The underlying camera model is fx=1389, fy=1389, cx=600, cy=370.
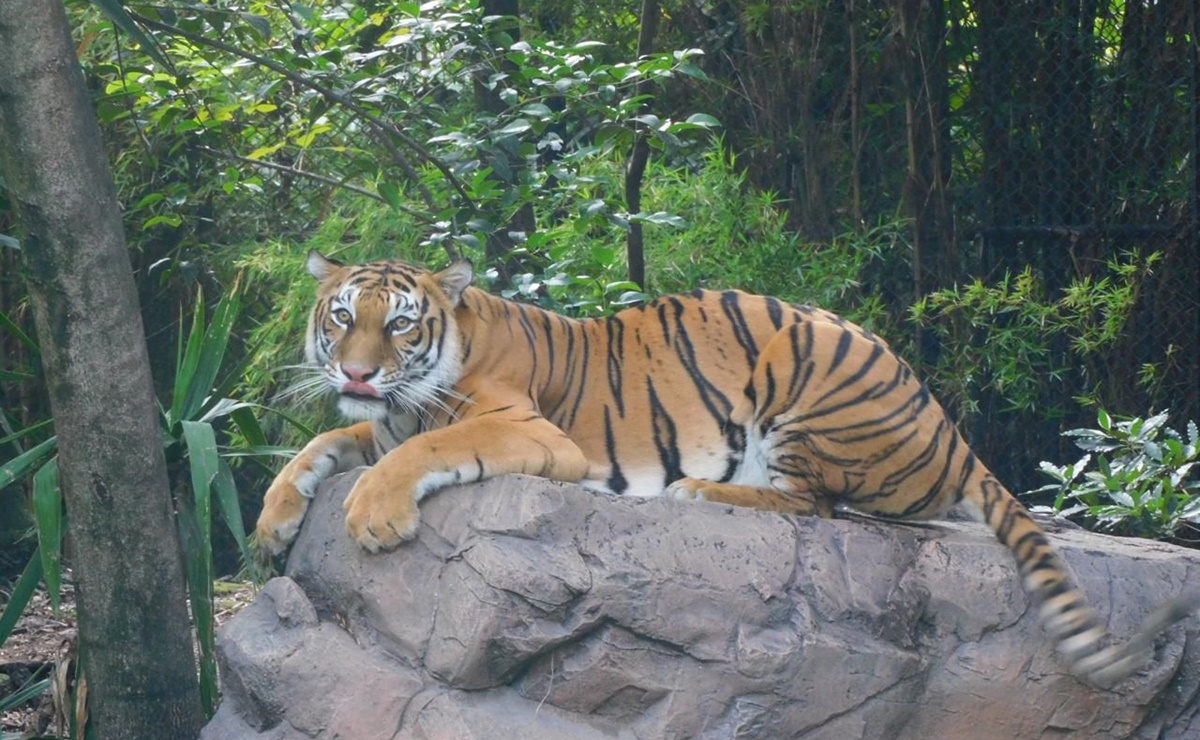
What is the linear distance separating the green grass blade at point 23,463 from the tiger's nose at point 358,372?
Answer: 3.13ft

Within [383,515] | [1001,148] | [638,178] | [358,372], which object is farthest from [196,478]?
[1001,148]

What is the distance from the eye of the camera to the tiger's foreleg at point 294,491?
3.93 metres

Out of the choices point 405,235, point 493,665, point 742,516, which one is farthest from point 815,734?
point 405,235

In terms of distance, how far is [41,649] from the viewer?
Answer: 240 inches

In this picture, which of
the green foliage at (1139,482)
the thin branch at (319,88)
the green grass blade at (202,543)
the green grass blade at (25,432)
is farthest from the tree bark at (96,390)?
the green foliage at (1139,482)

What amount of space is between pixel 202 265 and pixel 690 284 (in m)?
2.98

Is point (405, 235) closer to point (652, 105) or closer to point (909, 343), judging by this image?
point (652, 105)

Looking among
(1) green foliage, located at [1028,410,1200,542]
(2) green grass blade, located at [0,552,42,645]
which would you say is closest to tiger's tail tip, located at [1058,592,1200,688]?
(1) green foliage, located at [1028,410,1200,542]

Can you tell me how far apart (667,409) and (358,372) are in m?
0.97

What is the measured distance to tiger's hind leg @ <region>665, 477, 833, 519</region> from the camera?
4008mm

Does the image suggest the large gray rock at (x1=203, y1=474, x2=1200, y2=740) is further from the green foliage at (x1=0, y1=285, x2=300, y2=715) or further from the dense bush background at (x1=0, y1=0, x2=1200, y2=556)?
the dense bush background at (x1=0, y1=0, x2=1200, y2=556)

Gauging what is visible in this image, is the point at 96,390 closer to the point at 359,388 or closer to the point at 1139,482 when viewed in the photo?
the point at 359,388

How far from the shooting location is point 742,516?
380cm

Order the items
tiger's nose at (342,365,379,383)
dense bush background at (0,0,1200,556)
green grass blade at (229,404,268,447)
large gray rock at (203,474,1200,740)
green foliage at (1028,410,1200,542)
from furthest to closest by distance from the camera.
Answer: dense bush background at (0,0,1200,556) → green foliage at (1028,410,1200,542) → green grass blade at (229,404,268,447) → tiger's nose at (342,365,379,383) → large gray rock at (203,474,1200,740)
